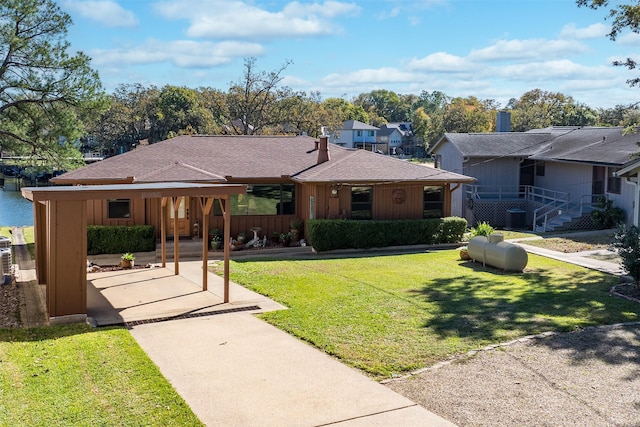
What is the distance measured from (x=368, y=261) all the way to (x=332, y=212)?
3308mm

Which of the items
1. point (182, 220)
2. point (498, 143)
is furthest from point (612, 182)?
point (182, 220)

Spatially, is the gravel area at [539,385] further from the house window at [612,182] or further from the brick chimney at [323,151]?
the house window at [612,182]

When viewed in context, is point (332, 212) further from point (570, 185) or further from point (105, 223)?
point (570, 185)

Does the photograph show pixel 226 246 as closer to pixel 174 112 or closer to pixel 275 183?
pixel 275 183

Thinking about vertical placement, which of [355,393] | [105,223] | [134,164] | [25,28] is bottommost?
[355,393]

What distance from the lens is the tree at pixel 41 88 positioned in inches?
850

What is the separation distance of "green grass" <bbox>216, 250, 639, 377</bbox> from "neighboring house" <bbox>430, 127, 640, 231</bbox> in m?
8.94

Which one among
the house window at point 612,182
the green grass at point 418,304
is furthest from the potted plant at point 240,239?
the house window at point 612,182

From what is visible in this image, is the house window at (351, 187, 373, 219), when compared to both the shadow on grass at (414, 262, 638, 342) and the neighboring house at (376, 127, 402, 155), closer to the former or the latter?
the shadow on grass at (414, 262, 638, 342)

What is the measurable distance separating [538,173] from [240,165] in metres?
16.5

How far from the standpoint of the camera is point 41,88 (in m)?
22.1

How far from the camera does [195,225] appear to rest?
2109 centimetres

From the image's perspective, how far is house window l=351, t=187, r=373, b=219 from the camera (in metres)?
21.6

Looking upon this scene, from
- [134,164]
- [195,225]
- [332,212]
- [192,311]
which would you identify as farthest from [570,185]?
[192,311]
